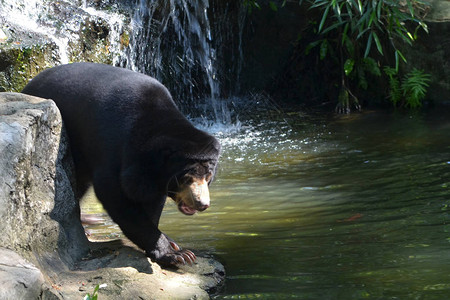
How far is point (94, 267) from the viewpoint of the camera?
3.19 m

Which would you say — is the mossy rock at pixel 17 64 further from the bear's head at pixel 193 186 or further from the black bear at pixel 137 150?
the bear's head at pixel 193 186

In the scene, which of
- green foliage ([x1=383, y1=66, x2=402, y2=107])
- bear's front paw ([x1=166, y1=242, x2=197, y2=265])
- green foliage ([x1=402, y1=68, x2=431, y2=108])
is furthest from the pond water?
green foliage ([x1=383, y1=66, x2=402, y2=107])

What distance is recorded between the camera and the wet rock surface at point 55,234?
2836mm

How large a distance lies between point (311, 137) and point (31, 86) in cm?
405

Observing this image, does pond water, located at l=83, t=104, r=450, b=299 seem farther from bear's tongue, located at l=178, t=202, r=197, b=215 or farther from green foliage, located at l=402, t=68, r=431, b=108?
green foliage, located at l=402, t=68, r=431, b=108

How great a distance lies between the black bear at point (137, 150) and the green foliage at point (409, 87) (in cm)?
574

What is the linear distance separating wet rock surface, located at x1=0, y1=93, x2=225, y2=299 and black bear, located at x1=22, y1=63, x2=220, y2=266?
0.11 m

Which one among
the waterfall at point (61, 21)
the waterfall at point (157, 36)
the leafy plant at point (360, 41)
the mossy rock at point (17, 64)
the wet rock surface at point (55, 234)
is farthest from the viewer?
the leafy plant at point (360, 41)

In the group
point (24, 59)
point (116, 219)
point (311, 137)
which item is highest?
point (24, 59)

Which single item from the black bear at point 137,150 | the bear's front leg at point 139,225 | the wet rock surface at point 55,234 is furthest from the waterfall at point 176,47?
the bear's front leg at point 139,225

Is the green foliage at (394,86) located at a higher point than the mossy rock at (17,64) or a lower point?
lower

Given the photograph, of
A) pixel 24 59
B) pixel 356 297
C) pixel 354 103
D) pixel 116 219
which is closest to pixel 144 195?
pixel 116 219

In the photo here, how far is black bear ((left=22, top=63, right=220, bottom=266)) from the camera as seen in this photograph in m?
3.21

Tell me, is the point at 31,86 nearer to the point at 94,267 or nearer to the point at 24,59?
the point at 94,267
